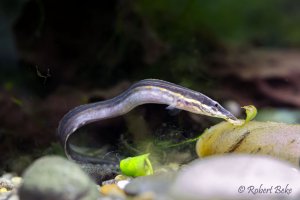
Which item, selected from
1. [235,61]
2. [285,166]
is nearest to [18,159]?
[285,166]

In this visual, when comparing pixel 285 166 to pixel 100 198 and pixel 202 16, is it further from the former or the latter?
pixel 202 16

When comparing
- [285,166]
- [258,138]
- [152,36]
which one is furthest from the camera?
[152,36]

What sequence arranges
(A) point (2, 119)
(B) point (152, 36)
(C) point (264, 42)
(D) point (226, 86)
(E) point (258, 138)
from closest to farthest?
(E) point (258, 138) < (A) point (2, 119) < (D) point (226, 86) < (B) point (152, 36) < (C) point (264, 42)

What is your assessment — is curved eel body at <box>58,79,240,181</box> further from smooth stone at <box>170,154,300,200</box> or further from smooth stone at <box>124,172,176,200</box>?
smooth stone at <box>170,154,300,200</box>

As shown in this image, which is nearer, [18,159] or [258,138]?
[258,138]

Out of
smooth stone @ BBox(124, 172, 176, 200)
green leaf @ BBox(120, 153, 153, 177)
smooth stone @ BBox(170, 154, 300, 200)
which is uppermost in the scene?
green leaf @ BBox(120, 153, 153, 177)

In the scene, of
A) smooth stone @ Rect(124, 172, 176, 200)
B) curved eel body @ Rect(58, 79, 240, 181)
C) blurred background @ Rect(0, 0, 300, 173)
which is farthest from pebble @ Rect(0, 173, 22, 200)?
blurred background @ Rect(0, 0, 300, 173)

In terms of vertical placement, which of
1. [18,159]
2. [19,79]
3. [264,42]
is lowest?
[18,159]

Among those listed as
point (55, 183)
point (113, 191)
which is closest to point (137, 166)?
point (113, 191)
